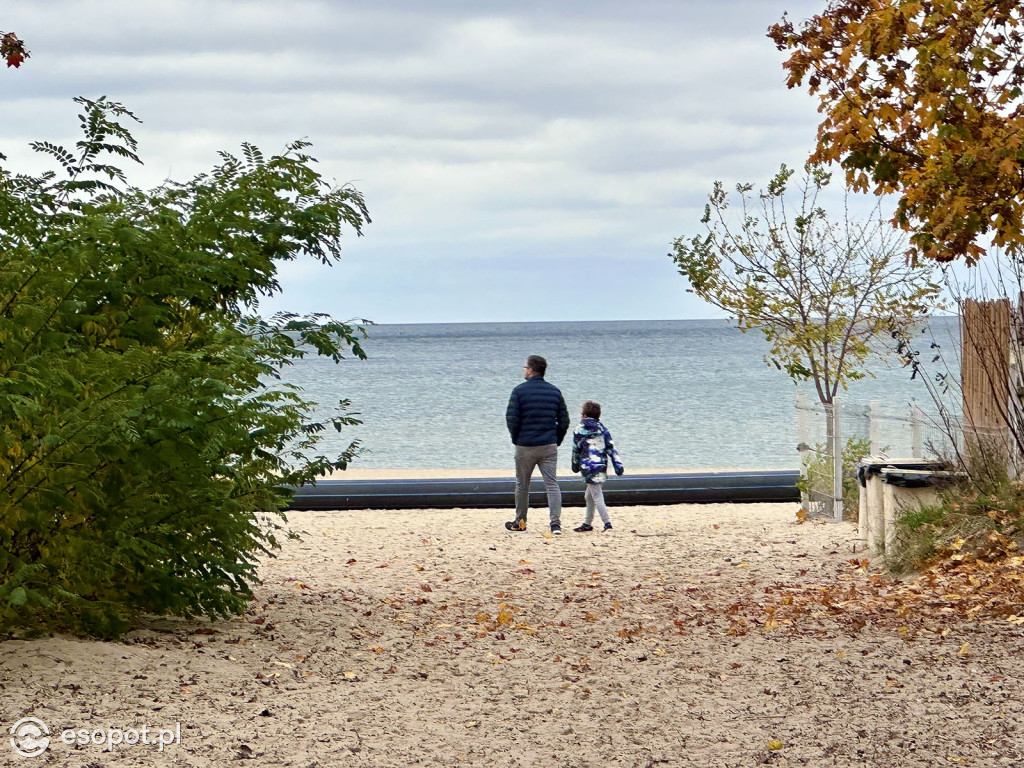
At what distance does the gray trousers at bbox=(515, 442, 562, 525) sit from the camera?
11.5 meters

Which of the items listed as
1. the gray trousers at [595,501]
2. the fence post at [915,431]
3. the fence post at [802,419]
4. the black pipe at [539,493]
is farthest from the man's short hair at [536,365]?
the fence post at [915,431]

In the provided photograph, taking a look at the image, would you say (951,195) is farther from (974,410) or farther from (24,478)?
(24,478)

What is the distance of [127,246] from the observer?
19.4 feet

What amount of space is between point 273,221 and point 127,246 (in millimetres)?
1294

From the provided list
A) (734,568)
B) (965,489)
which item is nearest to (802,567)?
(734,568)

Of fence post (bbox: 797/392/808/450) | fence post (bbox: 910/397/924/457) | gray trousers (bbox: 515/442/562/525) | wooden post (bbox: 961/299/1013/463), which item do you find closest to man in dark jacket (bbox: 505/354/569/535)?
gray trousers (bbox: 515/442/562/525)

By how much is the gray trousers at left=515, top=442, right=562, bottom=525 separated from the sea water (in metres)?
3.26

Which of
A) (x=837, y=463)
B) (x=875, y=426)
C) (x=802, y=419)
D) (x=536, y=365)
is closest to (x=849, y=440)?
(x=837, y=463)

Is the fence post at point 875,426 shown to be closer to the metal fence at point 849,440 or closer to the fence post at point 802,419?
the metal fence at point 849,440

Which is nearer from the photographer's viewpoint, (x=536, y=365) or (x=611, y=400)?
(x=536, y=365)

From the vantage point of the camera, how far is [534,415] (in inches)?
452

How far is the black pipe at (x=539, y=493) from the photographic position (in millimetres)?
13734

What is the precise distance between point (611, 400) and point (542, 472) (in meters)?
44.2

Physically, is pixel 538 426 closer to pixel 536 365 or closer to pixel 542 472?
pixel 542 472
